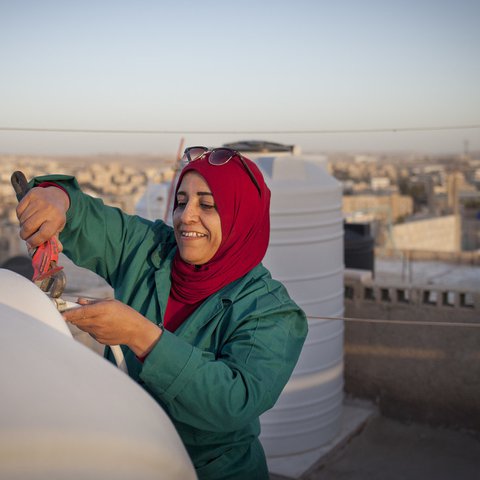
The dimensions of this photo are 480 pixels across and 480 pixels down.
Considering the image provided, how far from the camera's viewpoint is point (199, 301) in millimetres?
1486

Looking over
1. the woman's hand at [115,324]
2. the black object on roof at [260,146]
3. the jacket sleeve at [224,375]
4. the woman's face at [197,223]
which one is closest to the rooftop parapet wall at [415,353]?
the black object on roof at [260,146]

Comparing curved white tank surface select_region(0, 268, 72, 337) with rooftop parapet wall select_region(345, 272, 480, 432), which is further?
rooftop parapet wall select_region(345, 272, 480, 432)

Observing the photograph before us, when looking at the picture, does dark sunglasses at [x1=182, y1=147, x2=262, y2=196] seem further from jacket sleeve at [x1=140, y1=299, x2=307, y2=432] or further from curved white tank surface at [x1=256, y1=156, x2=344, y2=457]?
curved white tank surface at [x1=256, y1=156, x2=344, y2=457]

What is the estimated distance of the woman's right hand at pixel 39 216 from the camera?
1.36 metres

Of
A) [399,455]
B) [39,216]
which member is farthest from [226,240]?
[399,455]

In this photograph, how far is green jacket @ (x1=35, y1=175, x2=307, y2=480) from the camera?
1.17 metres

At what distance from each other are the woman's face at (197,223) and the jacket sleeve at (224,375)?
0.22 meters

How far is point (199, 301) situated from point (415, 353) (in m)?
7.79

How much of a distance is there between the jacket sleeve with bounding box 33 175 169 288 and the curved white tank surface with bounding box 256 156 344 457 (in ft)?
16.4

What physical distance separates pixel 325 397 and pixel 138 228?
6.13 meters

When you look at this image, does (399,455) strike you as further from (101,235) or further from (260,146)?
(101,235)

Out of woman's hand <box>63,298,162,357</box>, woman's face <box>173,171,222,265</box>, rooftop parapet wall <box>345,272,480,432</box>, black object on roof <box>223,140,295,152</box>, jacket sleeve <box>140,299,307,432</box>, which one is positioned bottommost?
rooftop parapet wall <box>345,272,480,432</box>

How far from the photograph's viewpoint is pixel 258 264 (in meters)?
1.55

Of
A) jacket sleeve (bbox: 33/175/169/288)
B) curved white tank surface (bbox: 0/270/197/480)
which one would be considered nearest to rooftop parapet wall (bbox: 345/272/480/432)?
jacket sleeve (bbox: 33/175/169/288)
